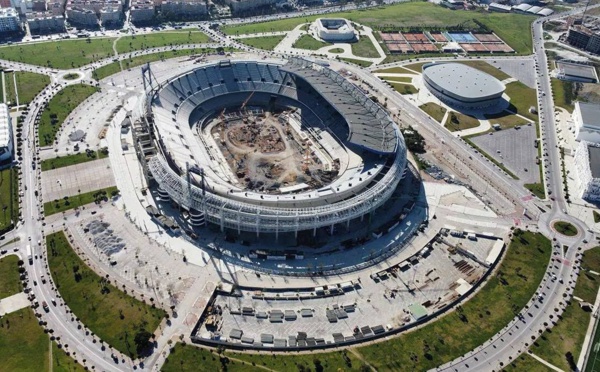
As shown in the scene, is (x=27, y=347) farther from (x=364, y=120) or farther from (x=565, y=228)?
(x=565, y=228)

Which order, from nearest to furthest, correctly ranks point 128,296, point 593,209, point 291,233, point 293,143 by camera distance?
point 128,296 → point 291,233 → point 593,209 → point 293,143

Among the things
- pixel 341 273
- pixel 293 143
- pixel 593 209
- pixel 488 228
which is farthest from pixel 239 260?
pixel 593 209

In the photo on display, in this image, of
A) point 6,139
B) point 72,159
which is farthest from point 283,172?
point 6,139

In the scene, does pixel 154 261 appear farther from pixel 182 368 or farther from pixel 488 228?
pixel 488 228

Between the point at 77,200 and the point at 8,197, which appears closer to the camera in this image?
the point at 77,200

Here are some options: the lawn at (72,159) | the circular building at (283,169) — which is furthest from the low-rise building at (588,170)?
the lawn at (72,159)

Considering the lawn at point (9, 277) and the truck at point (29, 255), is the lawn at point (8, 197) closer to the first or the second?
the truck at point (29, 255)
